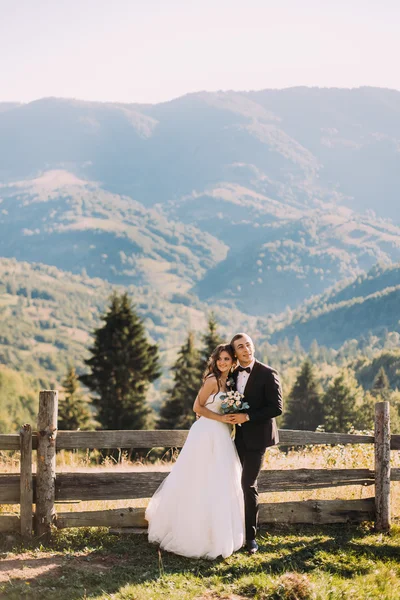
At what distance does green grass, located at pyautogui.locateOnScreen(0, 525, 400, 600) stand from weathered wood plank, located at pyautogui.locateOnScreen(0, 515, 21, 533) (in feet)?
0.70

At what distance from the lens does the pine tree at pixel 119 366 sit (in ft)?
129

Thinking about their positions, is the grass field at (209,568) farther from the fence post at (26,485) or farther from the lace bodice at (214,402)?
the lace bodice at (214,402)

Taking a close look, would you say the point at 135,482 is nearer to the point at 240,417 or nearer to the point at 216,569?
the point at 216,569

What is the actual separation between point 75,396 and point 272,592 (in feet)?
150

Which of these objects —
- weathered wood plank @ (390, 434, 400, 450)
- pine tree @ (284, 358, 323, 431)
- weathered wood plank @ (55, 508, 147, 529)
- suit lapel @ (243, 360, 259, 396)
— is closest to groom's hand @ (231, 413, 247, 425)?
suit lapel @ (243, 360, 259, 396)

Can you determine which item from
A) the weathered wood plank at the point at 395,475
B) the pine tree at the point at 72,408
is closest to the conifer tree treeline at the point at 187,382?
the pine tree at the point at 72,408

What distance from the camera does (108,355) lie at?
129 ft

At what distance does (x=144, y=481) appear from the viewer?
9.31 meters

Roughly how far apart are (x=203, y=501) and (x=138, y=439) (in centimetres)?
149

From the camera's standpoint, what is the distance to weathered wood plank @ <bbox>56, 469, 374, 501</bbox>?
898 cm

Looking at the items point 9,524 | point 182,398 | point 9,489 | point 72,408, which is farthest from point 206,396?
point 72,408

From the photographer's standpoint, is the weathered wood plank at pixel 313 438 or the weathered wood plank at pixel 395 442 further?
the weathered wood plank at pixel 395 442

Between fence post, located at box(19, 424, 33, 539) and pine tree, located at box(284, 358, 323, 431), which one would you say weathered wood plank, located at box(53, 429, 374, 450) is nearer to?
fence post, located at box(19, 424, 33, 539)

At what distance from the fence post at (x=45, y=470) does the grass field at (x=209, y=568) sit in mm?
284
